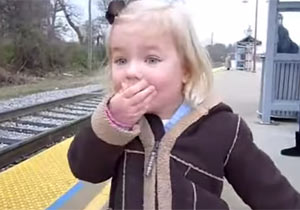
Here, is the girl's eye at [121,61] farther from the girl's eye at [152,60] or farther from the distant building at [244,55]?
the distant building at [244,55]

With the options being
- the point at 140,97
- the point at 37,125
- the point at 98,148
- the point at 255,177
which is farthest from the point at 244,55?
the point at 140,97

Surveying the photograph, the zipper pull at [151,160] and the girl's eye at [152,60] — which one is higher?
the girl's eye at [152,60]

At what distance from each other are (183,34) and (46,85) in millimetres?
20111

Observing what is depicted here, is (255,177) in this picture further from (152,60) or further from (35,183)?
(35,183)

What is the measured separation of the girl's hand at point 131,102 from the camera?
1.33 m

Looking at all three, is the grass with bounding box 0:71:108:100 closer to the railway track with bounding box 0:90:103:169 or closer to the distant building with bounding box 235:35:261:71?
the railway track with bounding box 0:90:103:169

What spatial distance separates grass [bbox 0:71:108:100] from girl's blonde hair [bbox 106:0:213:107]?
26cm

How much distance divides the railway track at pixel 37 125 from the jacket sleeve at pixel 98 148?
12.0 ft

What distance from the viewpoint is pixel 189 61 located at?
1.52 metres

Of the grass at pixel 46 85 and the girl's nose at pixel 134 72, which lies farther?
the grass at pixel 46 85

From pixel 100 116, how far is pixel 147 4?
35cm

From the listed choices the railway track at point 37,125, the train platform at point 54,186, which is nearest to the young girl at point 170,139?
the train platform at point 54,186

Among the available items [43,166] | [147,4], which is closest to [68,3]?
[43,166]

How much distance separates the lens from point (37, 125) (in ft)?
29.6
